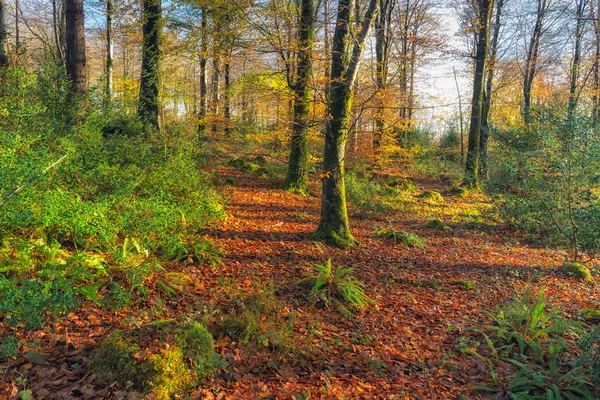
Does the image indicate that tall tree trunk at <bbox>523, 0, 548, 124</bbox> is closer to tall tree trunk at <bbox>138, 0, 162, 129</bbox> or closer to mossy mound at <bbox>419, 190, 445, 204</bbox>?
mossy mound at <bbox>419, 190, 445, 204</bbox>

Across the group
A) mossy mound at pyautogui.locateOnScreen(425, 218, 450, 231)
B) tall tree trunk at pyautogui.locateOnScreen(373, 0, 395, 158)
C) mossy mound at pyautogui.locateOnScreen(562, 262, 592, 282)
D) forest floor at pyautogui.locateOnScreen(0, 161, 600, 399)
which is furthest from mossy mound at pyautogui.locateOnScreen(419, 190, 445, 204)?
mossy mound at pyautogui.locateOnScreen(562, 262, 592, 282)

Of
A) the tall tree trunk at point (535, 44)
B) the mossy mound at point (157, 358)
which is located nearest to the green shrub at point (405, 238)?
the mossy mound at point (157, 358)

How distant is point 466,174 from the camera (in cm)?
1455

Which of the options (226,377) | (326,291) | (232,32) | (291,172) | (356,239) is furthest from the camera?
(291,172)

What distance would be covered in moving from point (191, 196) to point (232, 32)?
465cm

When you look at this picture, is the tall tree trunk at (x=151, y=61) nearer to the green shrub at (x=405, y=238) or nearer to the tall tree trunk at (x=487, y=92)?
the green shrub at (x=405, y=238)

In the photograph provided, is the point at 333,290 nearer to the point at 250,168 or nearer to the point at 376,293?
the point at 376,293

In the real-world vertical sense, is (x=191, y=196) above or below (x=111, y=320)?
above

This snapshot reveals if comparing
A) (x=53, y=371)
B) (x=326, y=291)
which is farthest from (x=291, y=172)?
(x=53, y=371)

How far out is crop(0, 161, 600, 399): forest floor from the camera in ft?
10.1

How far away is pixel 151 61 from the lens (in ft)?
28.5

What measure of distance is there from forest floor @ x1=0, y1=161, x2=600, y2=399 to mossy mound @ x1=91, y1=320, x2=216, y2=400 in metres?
0.12

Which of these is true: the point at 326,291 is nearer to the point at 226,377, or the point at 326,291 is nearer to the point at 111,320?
the point at 226,377

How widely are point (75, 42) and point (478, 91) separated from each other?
14.2 metres
